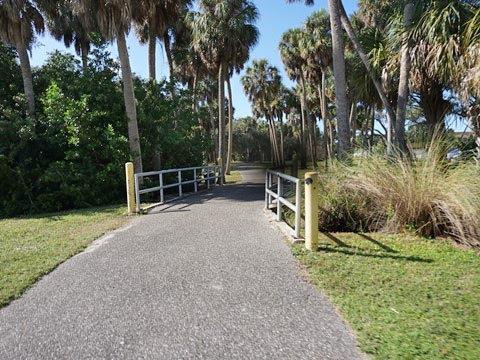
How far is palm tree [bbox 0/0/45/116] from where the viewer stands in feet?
40.7

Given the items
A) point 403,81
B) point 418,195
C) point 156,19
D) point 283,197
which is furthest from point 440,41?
point 156,19

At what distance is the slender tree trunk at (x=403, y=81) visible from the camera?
8359 millimetres

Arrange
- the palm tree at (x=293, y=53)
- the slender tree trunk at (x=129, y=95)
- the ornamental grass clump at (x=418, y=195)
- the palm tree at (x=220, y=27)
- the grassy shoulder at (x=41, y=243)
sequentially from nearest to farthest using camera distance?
1. the grassy shoulder at (x=41, y=243)
2. the ornamental grass clump at (x=418, y=195)
3. the slender tree trunk at (x=129, y=95)
4. the palm tree at (x=220, y=27)
5. the palm tree at (x=293, y=53)

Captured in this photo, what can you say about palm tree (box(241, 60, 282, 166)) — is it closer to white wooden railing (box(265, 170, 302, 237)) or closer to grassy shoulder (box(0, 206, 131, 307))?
white wooden railing (box(265, 170, 302, 237))

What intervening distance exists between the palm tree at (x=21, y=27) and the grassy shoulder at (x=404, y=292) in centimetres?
1302

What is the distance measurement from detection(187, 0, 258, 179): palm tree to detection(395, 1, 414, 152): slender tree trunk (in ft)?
37.8

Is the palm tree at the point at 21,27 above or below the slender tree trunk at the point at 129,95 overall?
above

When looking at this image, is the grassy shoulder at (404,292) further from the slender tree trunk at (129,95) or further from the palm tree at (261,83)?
the palm tree at (261,83)

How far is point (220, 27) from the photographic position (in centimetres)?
1931

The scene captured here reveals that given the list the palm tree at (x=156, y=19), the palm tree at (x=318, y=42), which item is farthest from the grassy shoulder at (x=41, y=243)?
the palm tree at (x=318, y=42)

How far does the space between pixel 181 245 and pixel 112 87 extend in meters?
9.96

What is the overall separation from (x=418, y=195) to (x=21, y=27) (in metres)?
15.1

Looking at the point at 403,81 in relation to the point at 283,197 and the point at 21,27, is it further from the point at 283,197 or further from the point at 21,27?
the point at 21,27

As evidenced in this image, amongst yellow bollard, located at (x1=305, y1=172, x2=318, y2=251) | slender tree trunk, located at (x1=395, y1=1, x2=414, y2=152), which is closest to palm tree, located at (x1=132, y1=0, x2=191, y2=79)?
slender tree trunk, located at (x1=395, y1=1, x2=414, y2=152)
